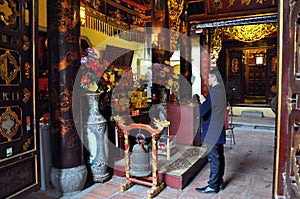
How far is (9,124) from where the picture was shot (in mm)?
2148

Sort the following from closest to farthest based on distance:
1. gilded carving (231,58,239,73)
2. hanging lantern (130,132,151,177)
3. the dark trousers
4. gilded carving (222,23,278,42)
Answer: the dark trousers < hanging lantern (130,132,151,177) < gilded carving (222,23,278,42) < gilded carving (231,58,239,73)

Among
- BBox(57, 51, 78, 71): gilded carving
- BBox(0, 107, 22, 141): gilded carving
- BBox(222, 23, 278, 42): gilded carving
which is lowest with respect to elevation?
BBox(0, 107, 22, 141): gilded carving

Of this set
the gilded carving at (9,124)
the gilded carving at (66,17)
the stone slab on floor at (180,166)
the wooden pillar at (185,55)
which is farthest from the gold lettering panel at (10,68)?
the wooden pillar at (185,55)

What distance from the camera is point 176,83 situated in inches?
181

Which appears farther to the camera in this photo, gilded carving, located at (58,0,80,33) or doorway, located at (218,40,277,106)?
doorway, located at (218,40,277,106)

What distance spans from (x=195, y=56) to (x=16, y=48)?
6.06m

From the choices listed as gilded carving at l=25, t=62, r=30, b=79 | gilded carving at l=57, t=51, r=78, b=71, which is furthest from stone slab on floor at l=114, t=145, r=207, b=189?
gilded carving at l=25, t=62, r=30, b=79

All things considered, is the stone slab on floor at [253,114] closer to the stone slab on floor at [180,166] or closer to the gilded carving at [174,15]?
the gilded carving at [174,15]

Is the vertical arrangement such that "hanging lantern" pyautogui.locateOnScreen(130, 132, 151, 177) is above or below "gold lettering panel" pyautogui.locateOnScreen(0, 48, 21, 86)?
below

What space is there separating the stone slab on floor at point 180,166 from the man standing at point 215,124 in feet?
0.89

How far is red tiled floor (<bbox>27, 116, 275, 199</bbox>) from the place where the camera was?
2.75 m

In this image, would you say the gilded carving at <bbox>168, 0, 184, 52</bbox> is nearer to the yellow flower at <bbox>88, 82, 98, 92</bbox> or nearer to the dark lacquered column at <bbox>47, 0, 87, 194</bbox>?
the yellow flower at <bbox>88, 82, 98, 92</bbox>

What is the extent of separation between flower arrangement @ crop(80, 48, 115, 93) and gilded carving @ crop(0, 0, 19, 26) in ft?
3.04

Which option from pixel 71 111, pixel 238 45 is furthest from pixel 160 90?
pixel 238 45
